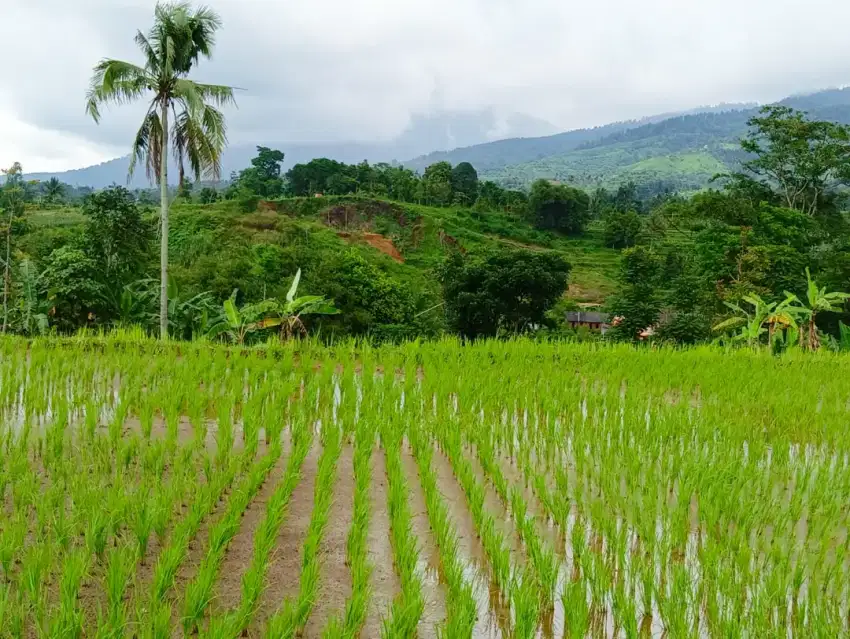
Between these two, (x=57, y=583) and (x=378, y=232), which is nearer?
(x=57, y=583)

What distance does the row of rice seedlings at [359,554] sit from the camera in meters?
2.09

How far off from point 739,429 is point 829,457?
2.19ft

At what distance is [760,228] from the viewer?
→ 701 inches

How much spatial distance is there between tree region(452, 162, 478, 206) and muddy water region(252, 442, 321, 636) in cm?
4638

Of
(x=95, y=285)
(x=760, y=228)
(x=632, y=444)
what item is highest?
(x=760, y=228)

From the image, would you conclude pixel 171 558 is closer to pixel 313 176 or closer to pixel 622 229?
pixel 622 229

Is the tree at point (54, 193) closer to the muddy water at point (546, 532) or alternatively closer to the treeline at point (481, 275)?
the treeline at point (481, 275)

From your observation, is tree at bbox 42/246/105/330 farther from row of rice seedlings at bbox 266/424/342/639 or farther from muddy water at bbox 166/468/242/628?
muddy water at bbox 166/468/242/628

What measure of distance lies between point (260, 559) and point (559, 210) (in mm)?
44717

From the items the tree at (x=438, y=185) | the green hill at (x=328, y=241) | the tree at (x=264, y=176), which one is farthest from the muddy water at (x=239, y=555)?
the tree at (x=438, y=185)

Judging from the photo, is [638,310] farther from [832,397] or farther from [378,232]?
[378,232]

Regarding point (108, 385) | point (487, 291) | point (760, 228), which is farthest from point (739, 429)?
point (760, 228)

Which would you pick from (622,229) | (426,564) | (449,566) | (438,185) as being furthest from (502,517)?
(438,185)

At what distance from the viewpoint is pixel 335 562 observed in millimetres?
2664
